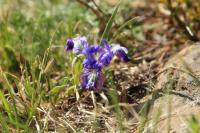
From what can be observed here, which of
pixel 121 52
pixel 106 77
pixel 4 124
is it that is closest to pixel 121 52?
pixel 121 52

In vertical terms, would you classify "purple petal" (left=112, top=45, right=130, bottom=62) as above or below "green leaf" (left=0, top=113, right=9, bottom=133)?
above

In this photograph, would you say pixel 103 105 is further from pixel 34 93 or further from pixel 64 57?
pixel 64 57

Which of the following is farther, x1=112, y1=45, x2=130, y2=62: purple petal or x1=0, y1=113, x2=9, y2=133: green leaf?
x1=112, y1=45, x2=130, y2=62: purple petal

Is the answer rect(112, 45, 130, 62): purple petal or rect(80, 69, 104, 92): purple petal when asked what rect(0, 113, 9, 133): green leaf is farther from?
rect(112, 45, 130, 62): purple petal

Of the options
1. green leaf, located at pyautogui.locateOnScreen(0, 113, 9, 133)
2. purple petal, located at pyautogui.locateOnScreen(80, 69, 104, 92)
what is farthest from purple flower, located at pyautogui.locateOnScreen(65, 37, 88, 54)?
green leaf, located at pyautogui.locateOnScreen(0, 113, 9, 133)

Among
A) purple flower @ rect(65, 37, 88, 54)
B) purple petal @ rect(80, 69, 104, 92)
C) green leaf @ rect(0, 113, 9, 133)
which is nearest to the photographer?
green leaf @ rect(0, 113, 9, 133)

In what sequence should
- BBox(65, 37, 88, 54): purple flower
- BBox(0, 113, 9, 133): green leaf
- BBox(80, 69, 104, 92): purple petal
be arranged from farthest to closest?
BBox(65, 37, 88, 54): purple flower → BBox(80, 69, 104, 92): purple petal → BBox(0, 113, 9, 133): green leaf

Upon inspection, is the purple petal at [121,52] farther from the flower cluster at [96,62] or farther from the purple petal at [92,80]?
the purple petal at [92,80]

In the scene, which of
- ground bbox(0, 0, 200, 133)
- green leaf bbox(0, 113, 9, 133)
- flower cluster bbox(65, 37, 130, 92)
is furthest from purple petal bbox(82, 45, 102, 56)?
green leaf bbox(0, 113, 9, 133)
